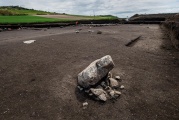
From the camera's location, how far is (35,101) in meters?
5.95

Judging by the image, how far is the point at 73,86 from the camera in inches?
263

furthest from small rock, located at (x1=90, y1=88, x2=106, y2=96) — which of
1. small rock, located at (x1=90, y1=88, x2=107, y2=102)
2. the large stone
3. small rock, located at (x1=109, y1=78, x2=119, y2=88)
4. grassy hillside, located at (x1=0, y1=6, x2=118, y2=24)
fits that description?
grassy hillside, located at (x1=0, y1=6, x2=118, y2=24)

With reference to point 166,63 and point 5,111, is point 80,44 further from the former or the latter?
point 5,111

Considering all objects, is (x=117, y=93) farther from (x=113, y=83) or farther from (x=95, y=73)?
(x=95, y=73)

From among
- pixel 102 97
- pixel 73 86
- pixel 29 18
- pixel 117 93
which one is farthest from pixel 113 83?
pixel 29 18

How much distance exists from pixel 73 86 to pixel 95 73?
91 cm

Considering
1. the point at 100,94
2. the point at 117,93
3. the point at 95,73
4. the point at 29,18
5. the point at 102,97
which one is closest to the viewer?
the point at 102,97

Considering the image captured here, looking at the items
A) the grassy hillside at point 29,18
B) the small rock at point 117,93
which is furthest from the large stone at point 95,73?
the grassy hillside at point 29,18

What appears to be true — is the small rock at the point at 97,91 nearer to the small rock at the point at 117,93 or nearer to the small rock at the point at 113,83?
the small rock at the point at 117,93

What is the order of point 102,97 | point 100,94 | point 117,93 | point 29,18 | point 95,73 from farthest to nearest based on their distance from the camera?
1. point 29,18
2. point 95,73
3. point 117,93
4. point 100,94
5. point 102,97

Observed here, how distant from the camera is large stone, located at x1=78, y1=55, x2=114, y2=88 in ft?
20.6

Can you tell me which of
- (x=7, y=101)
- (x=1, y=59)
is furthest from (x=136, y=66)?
(x=1, y=59)

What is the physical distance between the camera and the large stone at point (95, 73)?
6277mm

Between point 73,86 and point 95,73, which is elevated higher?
point 95,73
